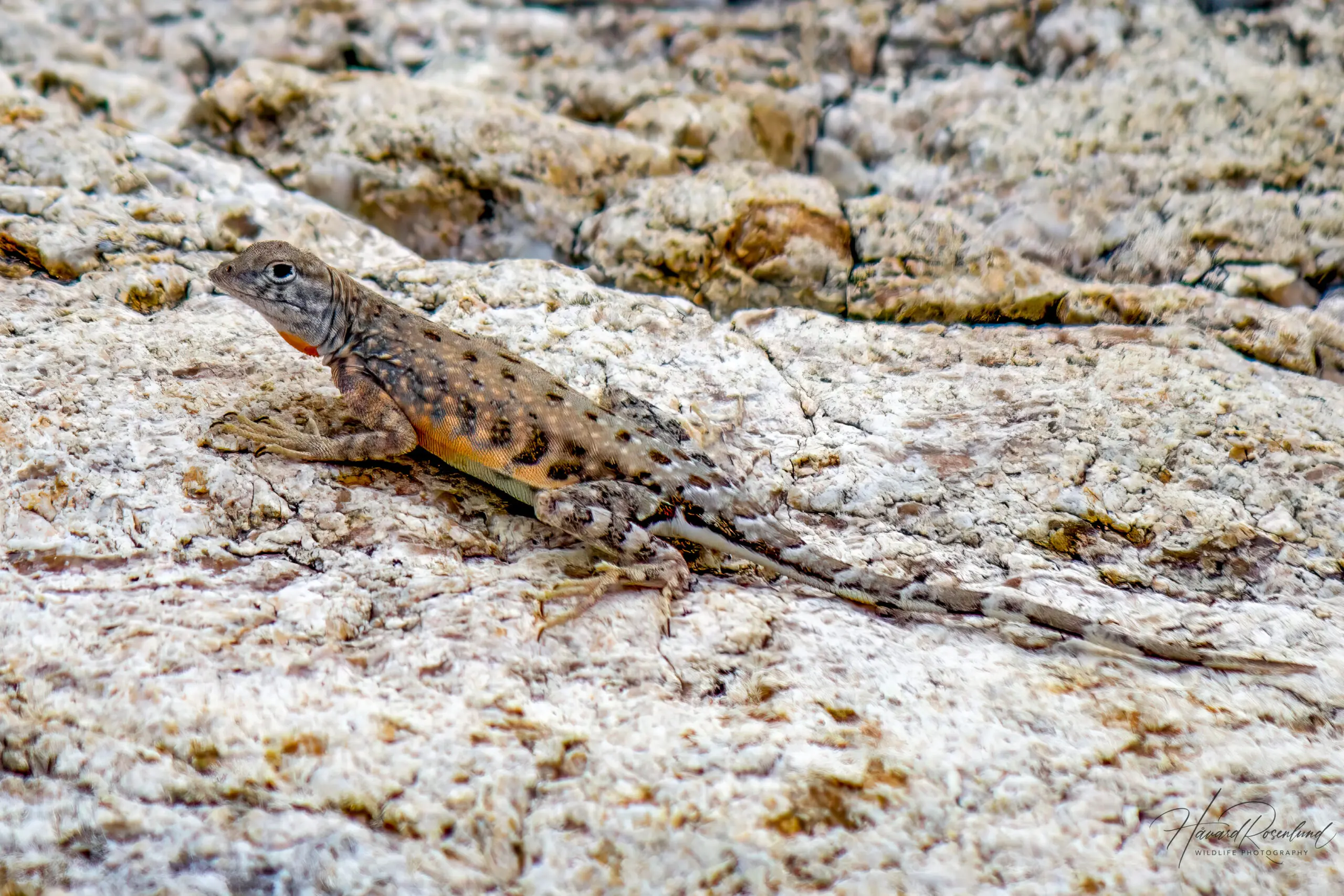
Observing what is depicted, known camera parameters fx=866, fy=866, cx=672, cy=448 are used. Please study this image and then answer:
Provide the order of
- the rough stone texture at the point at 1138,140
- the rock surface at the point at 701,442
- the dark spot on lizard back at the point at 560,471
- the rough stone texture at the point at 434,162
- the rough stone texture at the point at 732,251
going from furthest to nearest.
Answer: the rough stone texture at the point at 434,162 < the rough stone texture at the point at 1138,140 < the rough stone texture at the point at 732,251 < the dark spot on lizard back at the point at 560,471 < the rock surface at the point at 701,442

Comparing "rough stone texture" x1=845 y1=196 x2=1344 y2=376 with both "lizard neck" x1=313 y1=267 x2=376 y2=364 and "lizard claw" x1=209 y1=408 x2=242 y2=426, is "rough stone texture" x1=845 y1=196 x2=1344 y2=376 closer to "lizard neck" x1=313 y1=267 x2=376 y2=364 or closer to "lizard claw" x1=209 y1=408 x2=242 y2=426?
"lizard neck" x1=313 y1=267 x2=376 y2=364

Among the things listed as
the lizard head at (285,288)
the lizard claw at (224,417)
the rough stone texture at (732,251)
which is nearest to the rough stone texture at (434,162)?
the rough stone texture at (732,251)

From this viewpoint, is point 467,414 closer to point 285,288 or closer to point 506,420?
point 506,420

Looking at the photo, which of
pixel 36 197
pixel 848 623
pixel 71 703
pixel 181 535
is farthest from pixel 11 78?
pixel 848 623

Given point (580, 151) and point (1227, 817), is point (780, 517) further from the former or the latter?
point (580, 151)

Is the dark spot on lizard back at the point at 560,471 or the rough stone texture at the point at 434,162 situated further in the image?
the rough stone texture at the point at 434,162

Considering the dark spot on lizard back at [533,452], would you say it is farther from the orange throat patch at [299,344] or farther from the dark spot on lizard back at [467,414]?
the orange throat patch at [299,344]
